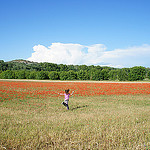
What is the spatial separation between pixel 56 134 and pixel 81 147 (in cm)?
133

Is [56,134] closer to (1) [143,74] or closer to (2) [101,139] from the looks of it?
(2) [101,139]

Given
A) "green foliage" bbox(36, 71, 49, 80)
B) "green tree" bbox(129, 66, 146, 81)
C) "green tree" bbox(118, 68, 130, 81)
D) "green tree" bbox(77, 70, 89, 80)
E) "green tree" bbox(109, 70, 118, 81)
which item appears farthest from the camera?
"green tree" bbox(77, 70, 89, 80)

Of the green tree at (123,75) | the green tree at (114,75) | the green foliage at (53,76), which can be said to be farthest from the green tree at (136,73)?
the green foliage at (53,76)

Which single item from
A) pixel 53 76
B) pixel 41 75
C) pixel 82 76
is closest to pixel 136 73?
pixel 82 76

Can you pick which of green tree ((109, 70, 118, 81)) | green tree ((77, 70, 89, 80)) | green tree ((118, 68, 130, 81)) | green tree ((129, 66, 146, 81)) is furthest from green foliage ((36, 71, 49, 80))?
green tree ((129, 66, 146, 81))

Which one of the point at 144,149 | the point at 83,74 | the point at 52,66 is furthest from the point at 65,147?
the point at 52,66

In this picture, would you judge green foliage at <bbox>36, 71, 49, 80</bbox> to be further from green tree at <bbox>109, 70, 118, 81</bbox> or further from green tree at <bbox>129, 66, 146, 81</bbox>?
green tree at <bbox>129, 66, 146, 81</bbox>

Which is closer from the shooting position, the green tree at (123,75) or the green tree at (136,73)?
the green tree at (136,73)

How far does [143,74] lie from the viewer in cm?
7731

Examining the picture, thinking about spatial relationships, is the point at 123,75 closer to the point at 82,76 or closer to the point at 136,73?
the point at 136,73

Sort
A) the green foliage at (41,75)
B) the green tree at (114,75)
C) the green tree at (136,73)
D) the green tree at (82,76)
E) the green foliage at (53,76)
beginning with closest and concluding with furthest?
the green tree at (136,73) < the green foliage at (53,76) < the green foliage at (41,75) < the green tree at (114,75) < the green tree at (82,76)

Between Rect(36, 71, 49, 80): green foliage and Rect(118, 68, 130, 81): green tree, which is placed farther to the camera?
Rect(36, 71, 49, 80): green foliage

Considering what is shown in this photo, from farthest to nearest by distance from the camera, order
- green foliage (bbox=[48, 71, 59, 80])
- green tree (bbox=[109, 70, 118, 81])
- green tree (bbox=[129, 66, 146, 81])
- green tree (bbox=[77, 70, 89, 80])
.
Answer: green tree (bbox=[77, 70, 89, 80]) → green tree (bbox=[109, 70, 118, 81]) → green foliage (bbox=[48, 71, 59, 80]) → green tree (bbox=[129, 66, 146, 81])

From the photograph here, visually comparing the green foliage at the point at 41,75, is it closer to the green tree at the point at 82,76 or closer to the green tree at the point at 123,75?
the green tree at the point at 82,76
